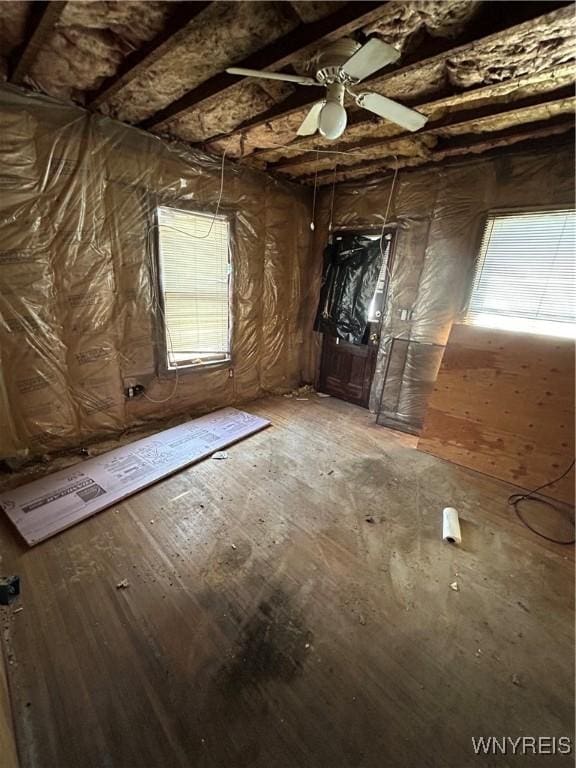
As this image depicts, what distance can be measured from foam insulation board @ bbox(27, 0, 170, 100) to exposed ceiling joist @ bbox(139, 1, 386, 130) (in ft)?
1.38

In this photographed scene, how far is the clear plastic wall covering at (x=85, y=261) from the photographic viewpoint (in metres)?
2.18

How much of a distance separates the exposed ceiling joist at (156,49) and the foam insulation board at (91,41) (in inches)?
1.0

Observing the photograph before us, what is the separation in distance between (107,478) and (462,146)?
386cm

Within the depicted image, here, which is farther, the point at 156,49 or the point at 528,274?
the point at 528,274

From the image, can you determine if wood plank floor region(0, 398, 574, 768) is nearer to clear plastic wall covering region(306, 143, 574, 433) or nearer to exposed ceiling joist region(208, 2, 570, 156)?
clear plastic wall covering region(306, 143, 574, 433)

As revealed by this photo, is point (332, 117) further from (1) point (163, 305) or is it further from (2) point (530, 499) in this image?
(2) point (530, 499)

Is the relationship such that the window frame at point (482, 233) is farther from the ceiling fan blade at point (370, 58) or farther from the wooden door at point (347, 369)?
the ceiling fan blade at point (370, 58)

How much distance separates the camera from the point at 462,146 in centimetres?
264

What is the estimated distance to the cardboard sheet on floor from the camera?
6.56 ft

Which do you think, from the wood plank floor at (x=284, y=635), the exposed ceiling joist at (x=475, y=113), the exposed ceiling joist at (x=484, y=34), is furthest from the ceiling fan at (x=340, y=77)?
the wood plank floor at (x=284, y=635)

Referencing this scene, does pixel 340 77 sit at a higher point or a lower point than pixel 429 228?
higher

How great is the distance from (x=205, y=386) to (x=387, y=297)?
2282 mm

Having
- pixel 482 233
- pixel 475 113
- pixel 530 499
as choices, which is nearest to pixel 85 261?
pixel 475 113

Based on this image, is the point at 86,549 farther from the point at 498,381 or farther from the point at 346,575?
the point at 498,381
